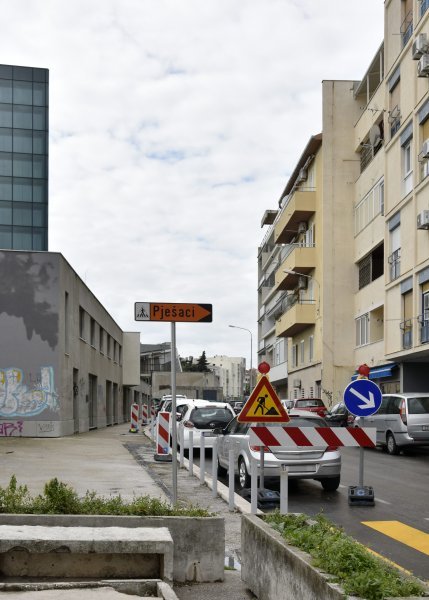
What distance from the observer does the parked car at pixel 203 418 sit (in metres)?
21.4

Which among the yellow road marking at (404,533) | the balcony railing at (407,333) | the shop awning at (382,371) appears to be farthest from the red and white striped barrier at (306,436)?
the shop awning at (382,371)

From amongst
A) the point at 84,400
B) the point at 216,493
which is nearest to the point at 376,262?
the point at 84,400

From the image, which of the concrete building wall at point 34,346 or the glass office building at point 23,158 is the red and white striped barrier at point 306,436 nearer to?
the concrete building wall at point 34,346

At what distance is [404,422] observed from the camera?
75.4ft

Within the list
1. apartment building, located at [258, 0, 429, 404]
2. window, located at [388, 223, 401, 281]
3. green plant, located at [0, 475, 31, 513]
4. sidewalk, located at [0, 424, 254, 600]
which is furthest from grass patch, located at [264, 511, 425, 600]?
window, located at [388, 223, 401, 281]

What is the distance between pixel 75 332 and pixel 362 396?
21243mm

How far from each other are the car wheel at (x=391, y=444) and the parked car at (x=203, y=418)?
4.76 m

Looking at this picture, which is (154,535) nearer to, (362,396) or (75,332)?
(362,396)

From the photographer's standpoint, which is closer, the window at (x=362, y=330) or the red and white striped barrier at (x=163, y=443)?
the red and white striped barrier at (x=163, y=443)

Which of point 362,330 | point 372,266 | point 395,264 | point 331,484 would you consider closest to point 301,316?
point 362,330

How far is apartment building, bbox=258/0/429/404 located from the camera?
102 ft

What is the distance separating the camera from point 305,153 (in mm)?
52344

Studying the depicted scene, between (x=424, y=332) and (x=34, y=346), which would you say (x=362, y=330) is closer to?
(x=424, y=332)

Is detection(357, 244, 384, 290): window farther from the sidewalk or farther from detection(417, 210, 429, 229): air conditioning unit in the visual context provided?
the sidewalk
